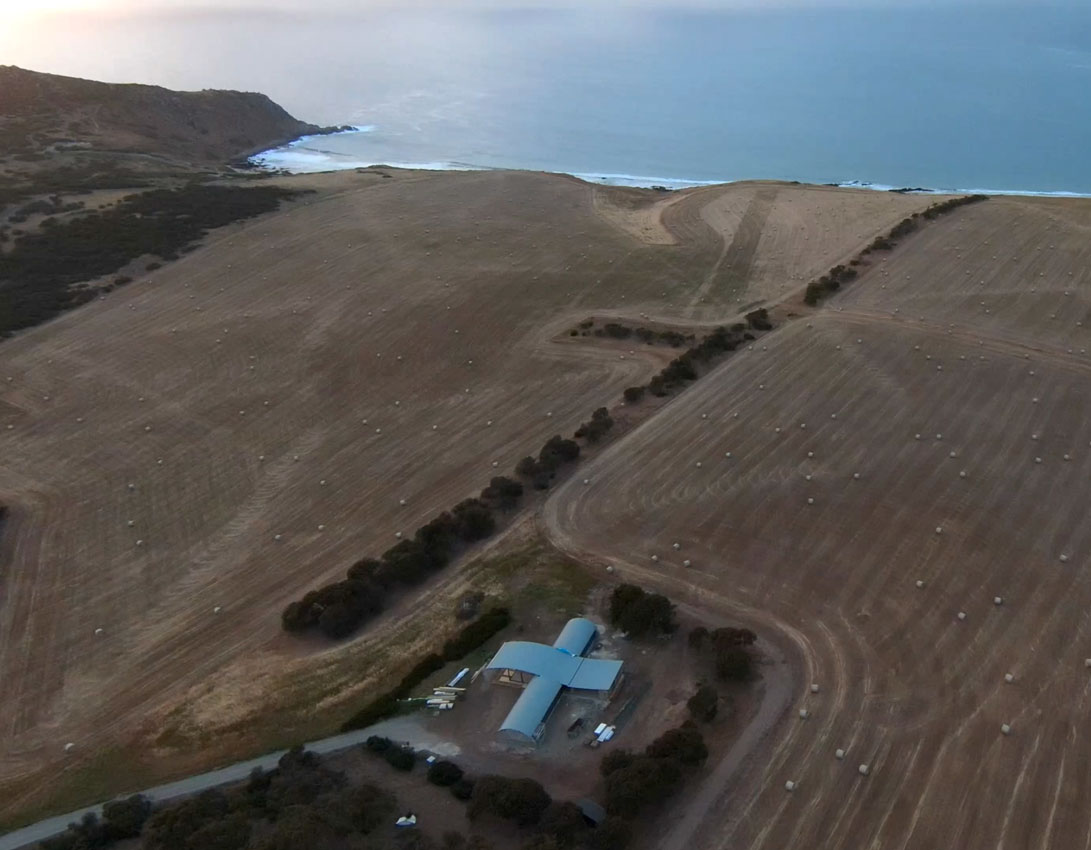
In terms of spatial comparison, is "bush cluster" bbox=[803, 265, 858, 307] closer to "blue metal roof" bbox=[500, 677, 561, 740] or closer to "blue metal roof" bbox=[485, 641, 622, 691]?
"blue metal roof" bbox=[485, 641, 622, 691]

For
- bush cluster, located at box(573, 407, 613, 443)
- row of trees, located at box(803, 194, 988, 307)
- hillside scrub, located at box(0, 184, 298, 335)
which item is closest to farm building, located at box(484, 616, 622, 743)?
bush cluster, located at box(573, 407, 613, 443)

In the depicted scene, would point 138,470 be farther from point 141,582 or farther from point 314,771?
point 314,771

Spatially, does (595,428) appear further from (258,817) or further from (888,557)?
(258,817)

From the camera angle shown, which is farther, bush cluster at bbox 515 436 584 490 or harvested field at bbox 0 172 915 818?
bush cluster at bbox 515 436 584 490

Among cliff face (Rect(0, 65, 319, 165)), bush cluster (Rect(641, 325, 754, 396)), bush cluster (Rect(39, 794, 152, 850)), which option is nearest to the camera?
bush cluster (Rect(39, 794, 152, 850))

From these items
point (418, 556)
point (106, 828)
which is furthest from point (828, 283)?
point (106, 828)

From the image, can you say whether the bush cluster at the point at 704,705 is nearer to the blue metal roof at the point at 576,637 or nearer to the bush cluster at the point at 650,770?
the bush cluster at the point at 650,770

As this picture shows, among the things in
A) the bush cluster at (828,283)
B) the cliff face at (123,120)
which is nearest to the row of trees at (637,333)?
the bush cluster at (828,283)
